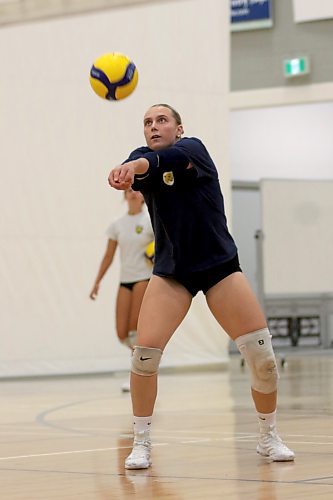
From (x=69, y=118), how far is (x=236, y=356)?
6.07m

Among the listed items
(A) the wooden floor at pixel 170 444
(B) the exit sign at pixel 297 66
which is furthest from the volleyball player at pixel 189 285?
A: (B) the exit sign at pixel 297 66

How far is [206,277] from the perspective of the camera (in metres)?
5.09

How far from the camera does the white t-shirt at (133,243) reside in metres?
10.4

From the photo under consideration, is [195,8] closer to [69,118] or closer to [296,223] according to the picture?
[69,118]

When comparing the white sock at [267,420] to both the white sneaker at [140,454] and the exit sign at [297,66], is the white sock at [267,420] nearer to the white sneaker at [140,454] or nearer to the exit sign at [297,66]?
the white sneaker at [140,454]

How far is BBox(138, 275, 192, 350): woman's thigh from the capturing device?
16.5 feet

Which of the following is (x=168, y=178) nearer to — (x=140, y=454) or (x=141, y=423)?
(x=141, y=423)

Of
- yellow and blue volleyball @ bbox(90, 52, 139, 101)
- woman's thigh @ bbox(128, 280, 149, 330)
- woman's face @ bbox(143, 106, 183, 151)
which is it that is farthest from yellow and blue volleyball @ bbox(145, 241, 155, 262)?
woman's face @ bbox(143, 106, 183, 151)

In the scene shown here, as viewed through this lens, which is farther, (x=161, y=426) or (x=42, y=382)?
(x=42, y=382)

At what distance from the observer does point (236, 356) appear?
59.3 feet

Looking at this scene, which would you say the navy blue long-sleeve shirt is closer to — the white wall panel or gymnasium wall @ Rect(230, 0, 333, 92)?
the white wall panel

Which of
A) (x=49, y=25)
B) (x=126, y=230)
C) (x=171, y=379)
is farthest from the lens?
(x=49, y=25)

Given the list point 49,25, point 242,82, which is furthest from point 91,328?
point 242,82

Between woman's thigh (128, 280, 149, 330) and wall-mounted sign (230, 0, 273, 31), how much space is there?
29.3ft
